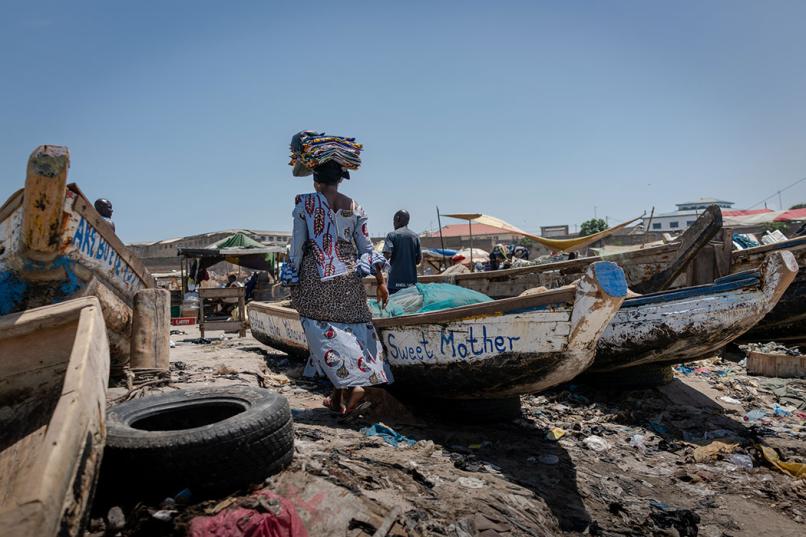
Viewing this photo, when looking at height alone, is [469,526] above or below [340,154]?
below

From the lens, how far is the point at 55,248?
329 cm

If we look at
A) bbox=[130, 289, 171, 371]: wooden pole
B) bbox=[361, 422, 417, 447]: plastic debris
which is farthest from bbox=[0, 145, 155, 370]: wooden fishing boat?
bbox=[361, 422, 417, 447]: plastic debris

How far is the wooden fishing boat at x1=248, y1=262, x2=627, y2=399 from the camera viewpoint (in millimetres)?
3512

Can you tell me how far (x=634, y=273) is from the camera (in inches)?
298

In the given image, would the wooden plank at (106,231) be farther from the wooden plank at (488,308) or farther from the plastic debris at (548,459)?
the plastic debris at (548,459)

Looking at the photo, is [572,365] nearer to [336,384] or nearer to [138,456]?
[336,384]

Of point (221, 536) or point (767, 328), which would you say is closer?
point (221, 536)

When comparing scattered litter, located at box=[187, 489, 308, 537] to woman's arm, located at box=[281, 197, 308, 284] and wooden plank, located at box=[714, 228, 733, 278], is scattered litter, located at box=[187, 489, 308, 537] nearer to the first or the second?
woman's arm, located at box=[281, 197, 308, 284]

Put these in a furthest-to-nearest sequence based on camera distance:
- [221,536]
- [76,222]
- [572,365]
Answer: [572,365] < [76,222] < [221,536]

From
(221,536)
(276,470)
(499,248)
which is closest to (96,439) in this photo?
(221,536)

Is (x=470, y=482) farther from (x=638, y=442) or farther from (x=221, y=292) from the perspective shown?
(x=221, y=292)

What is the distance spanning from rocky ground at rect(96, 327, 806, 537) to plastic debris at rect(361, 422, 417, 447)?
6cm

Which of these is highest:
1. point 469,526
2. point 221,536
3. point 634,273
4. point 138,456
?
point 634,273

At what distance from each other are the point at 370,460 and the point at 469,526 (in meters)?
0.72
